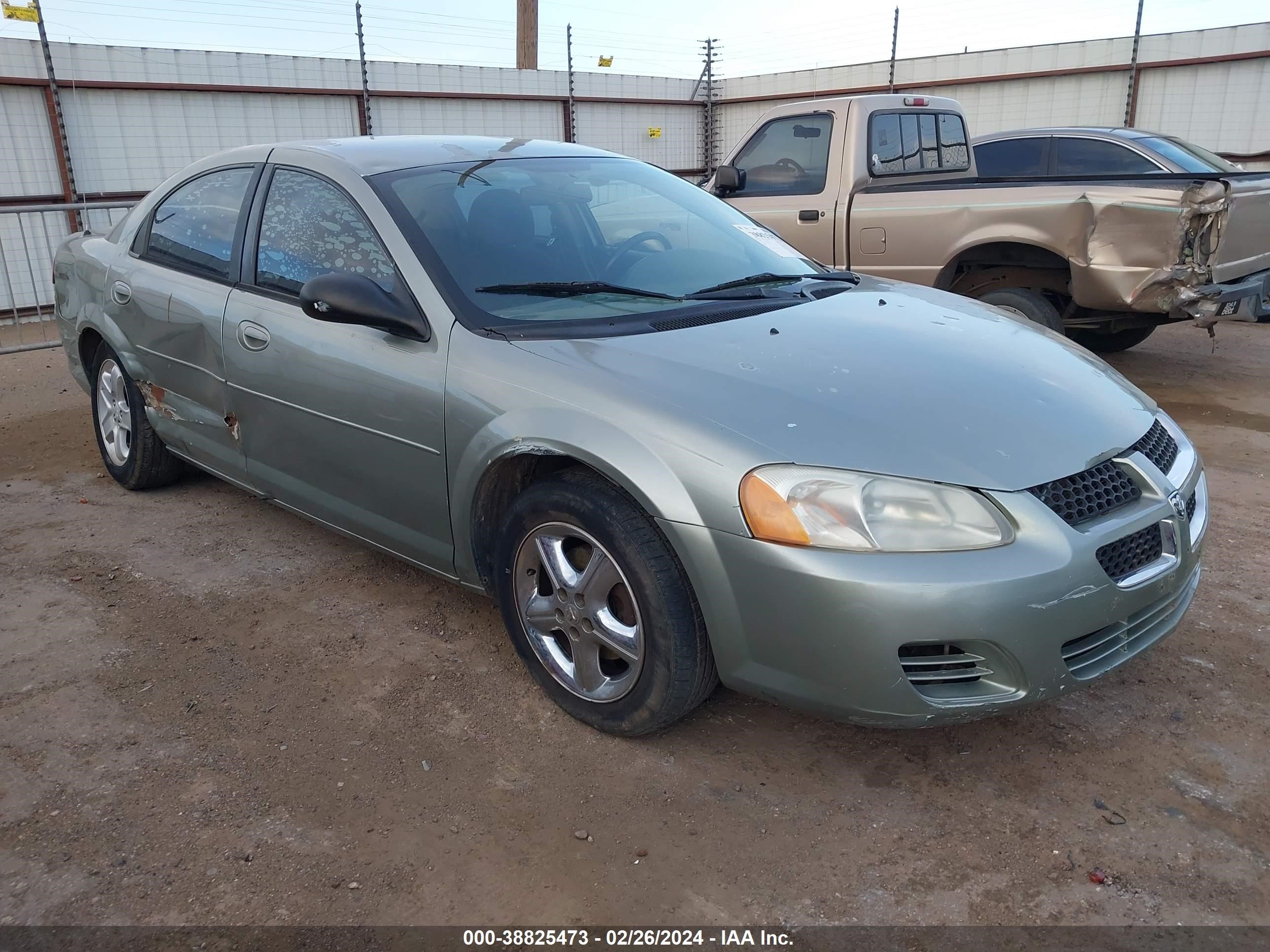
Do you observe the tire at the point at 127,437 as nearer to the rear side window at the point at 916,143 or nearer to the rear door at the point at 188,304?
the rear door at the point at 188,304

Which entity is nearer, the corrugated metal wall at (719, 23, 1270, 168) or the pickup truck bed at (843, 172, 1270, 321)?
the pickup truck bed at (843, 172, 1270, 321)

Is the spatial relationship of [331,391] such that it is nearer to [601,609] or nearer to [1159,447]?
[601,609]

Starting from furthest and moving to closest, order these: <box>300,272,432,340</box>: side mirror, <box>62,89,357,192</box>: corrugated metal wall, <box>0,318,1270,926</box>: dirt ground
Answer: <box>62,89,357,192</box>: corrugated metal wall
<box>300,272,432,340</box>: side mirror
<box>0,318,1270,926</box>: dirt ground

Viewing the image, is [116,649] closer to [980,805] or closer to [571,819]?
[571,819]

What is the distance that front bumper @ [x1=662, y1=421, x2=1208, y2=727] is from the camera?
2318 mm

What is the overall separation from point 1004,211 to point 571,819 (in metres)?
5.36

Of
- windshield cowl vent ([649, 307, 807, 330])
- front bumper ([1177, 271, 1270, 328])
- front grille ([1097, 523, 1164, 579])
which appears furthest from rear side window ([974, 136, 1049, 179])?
front grille ([1097, 523, 1164, 579])

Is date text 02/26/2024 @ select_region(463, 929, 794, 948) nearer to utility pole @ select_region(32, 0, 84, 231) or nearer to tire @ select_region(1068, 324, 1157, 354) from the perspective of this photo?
tire @ select_region(1068, 324, 1157, 354)

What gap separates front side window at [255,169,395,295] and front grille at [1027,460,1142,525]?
207 centimetres

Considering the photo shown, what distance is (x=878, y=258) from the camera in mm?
7137

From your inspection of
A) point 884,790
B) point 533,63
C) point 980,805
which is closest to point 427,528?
point 884,790

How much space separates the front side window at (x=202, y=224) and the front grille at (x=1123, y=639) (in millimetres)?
3312

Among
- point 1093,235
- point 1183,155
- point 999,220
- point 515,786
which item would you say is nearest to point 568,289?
point 515,786

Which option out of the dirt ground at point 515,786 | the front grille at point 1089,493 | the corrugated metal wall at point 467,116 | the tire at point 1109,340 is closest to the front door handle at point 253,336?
the dirt ground at point 515,786
